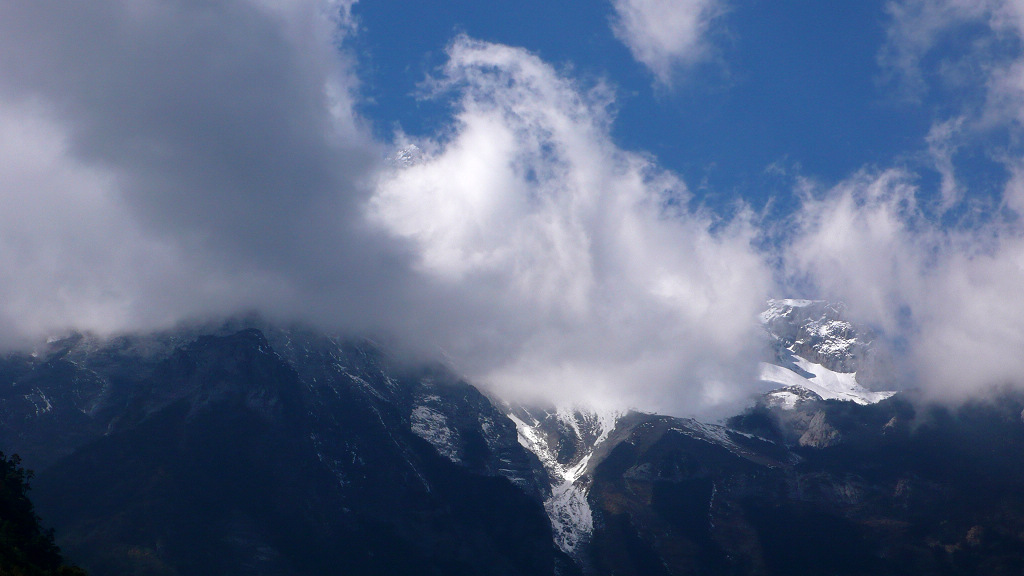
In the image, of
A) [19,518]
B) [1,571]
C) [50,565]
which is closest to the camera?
[1,571]

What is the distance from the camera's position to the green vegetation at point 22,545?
486 ft

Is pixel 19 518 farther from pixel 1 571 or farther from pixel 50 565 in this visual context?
pixel 1 571

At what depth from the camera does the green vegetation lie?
486 ft

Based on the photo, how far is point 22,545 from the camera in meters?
172

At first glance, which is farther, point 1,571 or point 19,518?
point 19,518

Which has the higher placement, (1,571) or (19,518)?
(19,518)

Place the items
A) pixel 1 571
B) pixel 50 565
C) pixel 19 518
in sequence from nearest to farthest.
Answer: pixel 1 571 < pixel 50 565 < pixel 19 518

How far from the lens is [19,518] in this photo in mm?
191000

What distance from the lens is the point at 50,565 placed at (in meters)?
174

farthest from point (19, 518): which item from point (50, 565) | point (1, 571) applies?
point (1, 571)

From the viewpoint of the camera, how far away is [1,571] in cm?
13388

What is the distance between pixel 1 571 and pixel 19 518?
64133mm

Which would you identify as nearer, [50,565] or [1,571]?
[1,571]
